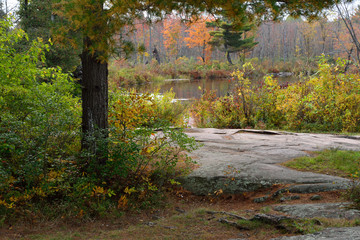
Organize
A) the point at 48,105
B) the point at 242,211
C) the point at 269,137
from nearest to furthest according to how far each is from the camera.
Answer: the point at 242,211 < the point at 48,105 < the point at 269,137

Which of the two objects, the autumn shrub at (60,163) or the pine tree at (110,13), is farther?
the autumn shrub at (60,163)

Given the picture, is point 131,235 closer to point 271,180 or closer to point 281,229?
point 281,229

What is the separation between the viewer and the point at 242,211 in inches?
153

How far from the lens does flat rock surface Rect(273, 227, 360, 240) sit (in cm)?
241

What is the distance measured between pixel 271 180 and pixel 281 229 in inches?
59.2

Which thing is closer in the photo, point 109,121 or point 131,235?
point 131,235

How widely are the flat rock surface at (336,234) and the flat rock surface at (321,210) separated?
1.71 ft

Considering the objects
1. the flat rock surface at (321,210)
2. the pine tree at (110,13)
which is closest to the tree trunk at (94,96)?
the pine tree at (110,13)

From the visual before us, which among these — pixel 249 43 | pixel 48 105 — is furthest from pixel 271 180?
pixel 249 43

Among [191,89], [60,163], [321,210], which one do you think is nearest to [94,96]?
[60,163]

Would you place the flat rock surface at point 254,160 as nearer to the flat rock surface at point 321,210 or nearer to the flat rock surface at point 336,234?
the flat rock surface at point 321,210

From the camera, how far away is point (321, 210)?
11.3 ft

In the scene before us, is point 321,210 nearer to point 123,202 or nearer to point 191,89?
point 123,202

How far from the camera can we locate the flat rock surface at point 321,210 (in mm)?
3198
